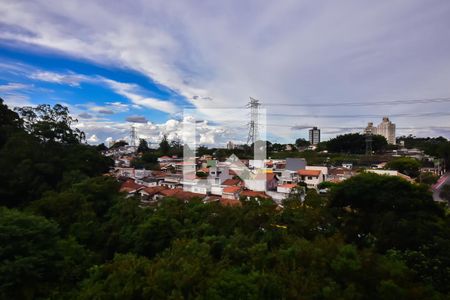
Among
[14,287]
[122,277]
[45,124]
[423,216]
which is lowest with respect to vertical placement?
[14,287]

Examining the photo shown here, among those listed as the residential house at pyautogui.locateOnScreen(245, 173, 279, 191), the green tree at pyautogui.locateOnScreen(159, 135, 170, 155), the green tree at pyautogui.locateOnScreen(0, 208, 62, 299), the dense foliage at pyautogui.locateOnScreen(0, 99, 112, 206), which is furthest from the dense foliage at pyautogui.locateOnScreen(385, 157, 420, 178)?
the green tree at pyautogui.locateOnScreen(159, 135, 170, 155)

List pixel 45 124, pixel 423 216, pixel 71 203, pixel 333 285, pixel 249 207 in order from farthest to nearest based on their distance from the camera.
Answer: pixel 45 124 < pixel 71 203 < pixel 249 207 < pixel 423 216 < pixel 333 285

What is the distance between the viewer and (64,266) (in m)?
7.20

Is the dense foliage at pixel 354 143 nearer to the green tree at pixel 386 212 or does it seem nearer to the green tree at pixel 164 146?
the green tree at pixel 164 146

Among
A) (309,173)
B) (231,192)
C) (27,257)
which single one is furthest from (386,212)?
(309,173)

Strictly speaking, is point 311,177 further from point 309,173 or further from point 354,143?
point 354,143

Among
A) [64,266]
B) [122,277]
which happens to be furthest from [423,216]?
[64,266]

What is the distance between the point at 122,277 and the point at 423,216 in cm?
844

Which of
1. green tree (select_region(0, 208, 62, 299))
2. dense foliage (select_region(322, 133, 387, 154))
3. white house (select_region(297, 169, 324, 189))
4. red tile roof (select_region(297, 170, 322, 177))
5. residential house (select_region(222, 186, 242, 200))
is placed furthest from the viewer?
dense foliage (select_region(322, 133, 387, 154))

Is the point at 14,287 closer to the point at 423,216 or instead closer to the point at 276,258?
the point at 276,258

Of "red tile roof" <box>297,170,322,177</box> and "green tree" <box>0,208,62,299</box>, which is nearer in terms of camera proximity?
"green tree" <box>0,208,62,299</box>

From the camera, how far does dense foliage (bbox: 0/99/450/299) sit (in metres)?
5.18

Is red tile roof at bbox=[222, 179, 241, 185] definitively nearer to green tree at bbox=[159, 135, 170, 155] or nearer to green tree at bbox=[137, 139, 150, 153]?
green tree at bbox=[159, 135, 170, 155]

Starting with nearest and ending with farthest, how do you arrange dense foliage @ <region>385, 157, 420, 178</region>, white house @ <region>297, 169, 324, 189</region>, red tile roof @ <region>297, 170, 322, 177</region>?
1. white house @ <region>297, 169, 324, 189</region>
2. red tile roof @ <region>297, 170, 322, 177</region>
3. dense foliage @ <region>385, 157, 420, 178</region>
